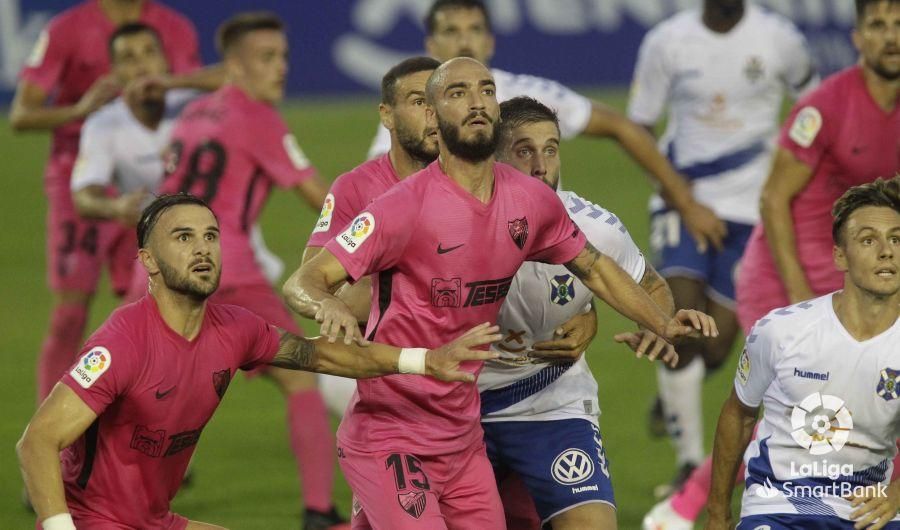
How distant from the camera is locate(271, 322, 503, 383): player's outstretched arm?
17.5 feet

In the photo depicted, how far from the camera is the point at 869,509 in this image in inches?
226

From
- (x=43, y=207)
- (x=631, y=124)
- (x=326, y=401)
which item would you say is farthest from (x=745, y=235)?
(x=43, y=207)

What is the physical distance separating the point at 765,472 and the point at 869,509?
1.31 feet

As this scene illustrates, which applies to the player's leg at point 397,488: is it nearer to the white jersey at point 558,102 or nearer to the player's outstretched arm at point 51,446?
the player's outstretched arm at point 51,446

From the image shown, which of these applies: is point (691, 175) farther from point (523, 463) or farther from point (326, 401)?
point (523, 463)

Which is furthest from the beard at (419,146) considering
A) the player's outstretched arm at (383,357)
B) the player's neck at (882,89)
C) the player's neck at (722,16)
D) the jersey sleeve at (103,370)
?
the player's neck at (722,16)

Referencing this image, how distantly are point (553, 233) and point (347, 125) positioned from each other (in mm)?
16639

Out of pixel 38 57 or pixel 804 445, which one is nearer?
pixel 804 445

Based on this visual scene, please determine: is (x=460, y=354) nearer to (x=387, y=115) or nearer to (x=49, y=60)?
(x=387, y=115)

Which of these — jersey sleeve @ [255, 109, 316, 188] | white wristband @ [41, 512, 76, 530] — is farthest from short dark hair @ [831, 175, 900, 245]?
jersey sleeve @ [255, 109, 316, 188]

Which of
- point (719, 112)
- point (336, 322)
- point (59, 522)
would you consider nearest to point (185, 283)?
point (336, 322)

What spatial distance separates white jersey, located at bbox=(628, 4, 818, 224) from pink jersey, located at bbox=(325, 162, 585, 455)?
4.01 metres

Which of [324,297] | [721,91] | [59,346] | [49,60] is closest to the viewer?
[324,297]

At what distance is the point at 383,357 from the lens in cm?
559
